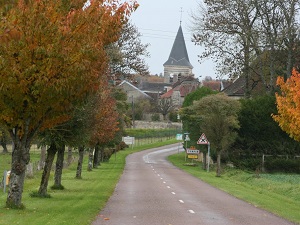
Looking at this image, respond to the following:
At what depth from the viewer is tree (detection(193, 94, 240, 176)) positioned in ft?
159

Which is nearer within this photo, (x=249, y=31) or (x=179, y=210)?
(x=179, y=210)

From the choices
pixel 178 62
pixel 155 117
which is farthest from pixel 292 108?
pixel 178 62

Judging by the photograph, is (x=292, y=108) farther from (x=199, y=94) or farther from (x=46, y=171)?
(x=199, y=94)

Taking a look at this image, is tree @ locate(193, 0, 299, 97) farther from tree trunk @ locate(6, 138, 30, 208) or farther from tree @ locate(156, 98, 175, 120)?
tree @ locate(156, 98, 175, 120)

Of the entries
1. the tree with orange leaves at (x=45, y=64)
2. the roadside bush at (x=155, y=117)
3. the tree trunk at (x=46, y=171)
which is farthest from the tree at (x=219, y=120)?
the roadside bush at (x=155, y=117)

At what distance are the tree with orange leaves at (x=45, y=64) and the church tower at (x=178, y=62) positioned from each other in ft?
461

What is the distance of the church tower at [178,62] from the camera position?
16600 cm

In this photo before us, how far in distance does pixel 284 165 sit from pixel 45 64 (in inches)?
1742

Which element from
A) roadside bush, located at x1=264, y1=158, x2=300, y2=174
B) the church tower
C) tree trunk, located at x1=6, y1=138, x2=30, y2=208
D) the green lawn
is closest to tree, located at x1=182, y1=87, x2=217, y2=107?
roadside bush, located at x1=264, y1=158, x2=300, y2=174

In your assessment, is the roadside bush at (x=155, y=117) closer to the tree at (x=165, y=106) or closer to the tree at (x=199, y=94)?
the tree at (x=165, y=106)

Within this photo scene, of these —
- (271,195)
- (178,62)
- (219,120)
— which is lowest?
(271,195)

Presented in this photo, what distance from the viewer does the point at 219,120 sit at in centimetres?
4844

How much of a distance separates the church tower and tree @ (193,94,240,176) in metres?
107

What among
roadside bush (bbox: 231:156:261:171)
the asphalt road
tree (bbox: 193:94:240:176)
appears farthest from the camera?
roadside bush (bbox: 231:156:261:171)
